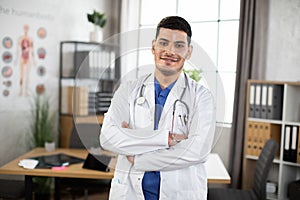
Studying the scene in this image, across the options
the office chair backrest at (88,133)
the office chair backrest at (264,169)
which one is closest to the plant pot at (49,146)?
the office chair backrest at (264,169)

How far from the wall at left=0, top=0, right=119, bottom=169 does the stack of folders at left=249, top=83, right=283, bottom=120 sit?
218 cm

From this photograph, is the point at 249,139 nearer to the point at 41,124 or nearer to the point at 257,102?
the point at 257,102

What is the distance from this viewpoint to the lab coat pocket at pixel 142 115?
120cm

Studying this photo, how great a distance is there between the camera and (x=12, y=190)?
2891 millimetres

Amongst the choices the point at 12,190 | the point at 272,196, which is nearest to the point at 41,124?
the point at 12,190

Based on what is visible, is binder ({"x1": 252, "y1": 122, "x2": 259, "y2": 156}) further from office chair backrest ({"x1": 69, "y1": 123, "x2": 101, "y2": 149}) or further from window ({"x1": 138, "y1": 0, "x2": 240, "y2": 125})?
office chair backrest ({"x1": 69, "y1": 123, "x2": 101, "y2": 149})

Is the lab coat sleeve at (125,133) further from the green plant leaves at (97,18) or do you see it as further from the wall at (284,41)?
the green plant leaves at (97,18)

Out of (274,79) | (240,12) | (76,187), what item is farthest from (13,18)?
(274,79)

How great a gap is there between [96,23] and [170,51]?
3.31m

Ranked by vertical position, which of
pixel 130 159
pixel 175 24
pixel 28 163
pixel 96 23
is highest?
pixel 96 23

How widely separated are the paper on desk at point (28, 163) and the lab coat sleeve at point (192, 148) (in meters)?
1.73

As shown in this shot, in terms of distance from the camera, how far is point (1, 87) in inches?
142

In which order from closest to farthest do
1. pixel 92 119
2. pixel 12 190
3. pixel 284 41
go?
pixel 92 119 → pixel 12 190 → pixel 284 41

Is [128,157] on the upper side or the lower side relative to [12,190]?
upper
